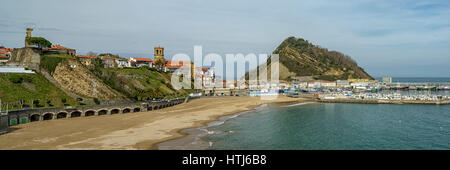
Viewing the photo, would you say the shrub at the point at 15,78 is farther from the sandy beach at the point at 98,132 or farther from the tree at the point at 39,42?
the tree at the point at 39,42

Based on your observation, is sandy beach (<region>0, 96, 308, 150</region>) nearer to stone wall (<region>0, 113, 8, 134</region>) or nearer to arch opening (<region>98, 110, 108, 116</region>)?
stone wall (<region>0, 113, 8, 134</region>)

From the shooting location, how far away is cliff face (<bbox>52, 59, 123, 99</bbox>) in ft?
207

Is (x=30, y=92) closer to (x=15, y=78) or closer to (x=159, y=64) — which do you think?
(x=15, y=78)

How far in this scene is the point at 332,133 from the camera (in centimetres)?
4038

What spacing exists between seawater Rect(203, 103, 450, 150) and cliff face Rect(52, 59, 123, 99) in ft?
104

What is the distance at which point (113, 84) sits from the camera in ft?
254

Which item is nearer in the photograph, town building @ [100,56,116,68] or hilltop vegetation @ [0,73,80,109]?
hilltop vegetation @ [0,73,80,109]

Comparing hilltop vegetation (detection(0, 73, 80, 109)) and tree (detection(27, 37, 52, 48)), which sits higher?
tree (detection(27, 37, 52, 48))

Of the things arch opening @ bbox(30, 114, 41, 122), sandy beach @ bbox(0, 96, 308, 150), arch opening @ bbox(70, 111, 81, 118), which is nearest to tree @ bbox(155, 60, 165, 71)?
arch opening @ bbox(70, 111, 81, 118)

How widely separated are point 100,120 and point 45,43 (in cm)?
4054

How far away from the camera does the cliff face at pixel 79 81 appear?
207 ft

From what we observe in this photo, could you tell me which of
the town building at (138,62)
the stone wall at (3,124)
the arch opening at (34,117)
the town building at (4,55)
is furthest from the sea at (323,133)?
the town building at (138,62)
